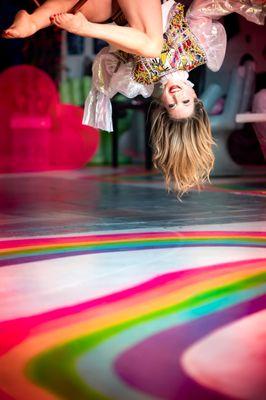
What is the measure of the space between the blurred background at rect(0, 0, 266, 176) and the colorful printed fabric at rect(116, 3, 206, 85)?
102 inches

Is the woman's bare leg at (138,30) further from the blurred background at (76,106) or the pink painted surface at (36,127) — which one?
the pink painted surface at (36,127)

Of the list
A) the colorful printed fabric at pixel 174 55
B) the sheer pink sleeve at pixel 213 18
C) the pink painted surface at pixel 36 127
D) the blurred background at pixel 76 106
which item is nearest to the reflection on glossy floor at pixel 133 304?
the colorful printed fabric at pixel 174 55

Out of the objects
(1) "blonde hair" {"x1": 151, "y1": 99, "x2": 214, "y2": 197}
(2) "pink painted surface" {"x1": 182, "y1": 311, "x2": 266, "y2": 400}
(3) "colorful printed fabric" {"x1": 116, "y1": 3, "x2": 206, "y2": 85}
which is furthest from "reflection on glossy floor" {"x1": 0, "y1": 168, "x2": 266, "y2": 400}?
(3) "colorful printed fabric" {"x1": 116, "y1": 3, "x2": 206, "y2": 85}

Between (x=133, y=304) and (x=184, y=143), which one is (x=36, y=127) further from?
(x=133, y=304)

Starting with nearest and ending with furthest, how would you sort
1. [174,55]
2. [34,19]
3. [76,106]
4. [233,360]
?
[233,360] → [34,19] → [174,55] → [76,106]

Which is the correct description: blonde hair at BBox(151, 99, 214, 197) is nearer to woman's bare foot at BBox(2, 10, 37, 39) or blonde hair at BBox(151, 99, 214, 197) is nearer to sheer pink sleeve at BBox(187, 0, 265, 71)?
sheer pink sleeve at BBox(187, 0, 265, 71)

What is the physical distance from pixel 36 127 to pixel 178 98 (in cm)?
393

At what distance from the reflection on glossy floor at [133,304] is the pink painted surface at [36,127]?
119 inches

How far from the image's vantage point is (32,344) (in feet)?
5.73

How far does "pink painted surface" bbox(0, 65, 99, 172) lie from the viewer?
714 cm

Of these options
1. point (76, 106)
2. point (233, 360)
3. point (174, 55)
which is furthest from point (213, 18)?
point (76, 106)

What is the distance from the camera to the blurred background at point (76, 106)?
23.6 feet

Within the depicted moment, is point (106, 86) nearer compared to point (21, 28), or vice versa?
point (21, 28)

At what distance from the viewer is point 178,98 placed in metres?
3.59
